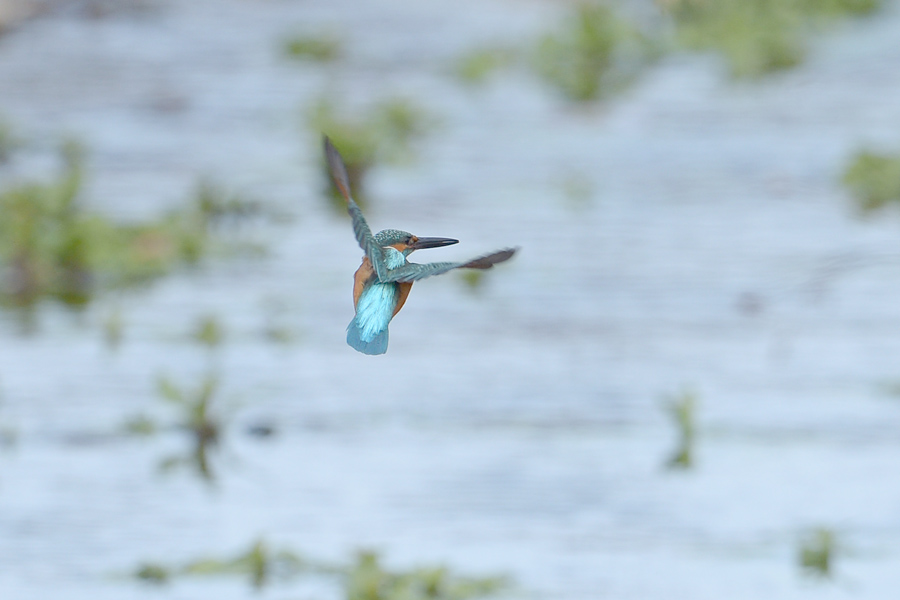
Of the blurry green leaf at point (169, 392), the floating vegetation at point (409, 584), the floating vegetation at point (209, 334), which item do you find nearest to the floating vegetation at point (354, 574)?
the floating vegetation at point (409, 584)

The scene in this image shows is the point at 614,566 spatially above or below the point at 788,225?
below

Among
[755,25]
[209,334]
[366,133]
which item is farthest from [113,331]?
[755,25]

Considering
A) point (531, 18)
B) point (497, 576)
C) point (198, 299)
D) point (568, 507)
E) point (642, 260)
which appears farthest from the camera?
point (531, 18)

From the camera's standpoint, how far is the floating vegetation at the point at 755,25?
11.8ft

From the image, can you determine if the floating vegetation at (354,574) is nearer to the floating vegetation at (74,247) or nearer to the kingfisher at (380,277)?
the kingfisher at (380,277)

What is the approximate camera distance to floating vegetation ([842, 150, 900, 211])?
2.72m

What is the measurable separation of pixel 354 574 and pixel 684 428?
1.85 feet

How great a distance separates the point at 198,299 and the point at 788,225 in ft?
3.70

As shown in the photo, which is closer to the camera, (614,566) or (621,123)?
(614,566)

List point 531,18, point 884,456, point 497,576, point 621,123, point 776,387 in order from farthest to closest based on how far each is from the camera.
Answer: point 531,18 < point 621,123 < point 776,387 < point 884,456 < point 497,576

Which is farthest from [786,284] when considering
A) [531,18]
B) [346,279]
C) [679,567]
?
[531,18]

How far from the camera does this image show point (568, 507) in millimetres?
1657

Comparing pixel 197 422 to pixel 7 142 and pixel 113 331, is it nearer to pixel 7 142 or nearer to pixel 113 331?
pixel 113 331

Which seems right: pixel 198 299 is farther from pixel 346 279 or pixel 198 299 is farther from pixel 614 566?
pixel 614 566
